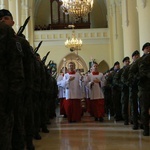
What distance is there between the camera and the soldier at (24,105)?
4.81m

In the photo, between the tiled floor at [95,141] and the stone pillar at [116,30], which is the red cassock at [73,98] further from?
the stone pillar at [116,30]

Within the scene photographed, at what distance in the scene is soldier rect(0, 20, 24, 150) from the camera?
366 cm

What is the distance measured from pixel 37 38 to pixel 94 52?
209 inches

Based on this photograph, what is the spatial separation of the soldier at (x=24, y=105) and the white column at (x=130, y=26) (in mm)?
13184

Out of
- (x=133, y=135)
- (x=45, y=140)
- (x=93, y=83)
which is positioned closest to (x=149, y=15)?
(x=93, y=83)

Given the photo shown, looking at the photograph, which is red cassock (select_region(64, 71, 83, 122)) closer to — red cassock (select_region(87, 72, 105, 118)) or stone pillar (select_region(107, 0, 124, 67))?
→ red cassock (select_region(87, 72, 105, 118))

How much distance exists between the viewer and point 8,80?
12.3ft

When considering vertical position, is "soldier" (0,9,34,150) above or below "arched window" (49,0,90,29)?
below

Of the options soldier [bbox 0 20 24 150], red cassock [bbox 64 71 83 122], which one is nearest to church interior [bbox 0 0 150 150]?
red cassock [bbox 64 71 83 122]

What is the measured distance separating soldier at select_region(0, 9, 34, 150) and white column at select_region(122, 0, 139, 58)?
43.3 ft

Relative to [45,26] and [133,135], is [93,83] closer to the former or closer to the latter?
[133,135]

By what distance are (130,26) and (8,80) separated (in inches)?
620

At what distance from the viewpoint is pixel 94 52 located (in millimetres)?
30938

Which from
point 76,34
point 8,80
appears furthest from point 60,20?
point 8,80
